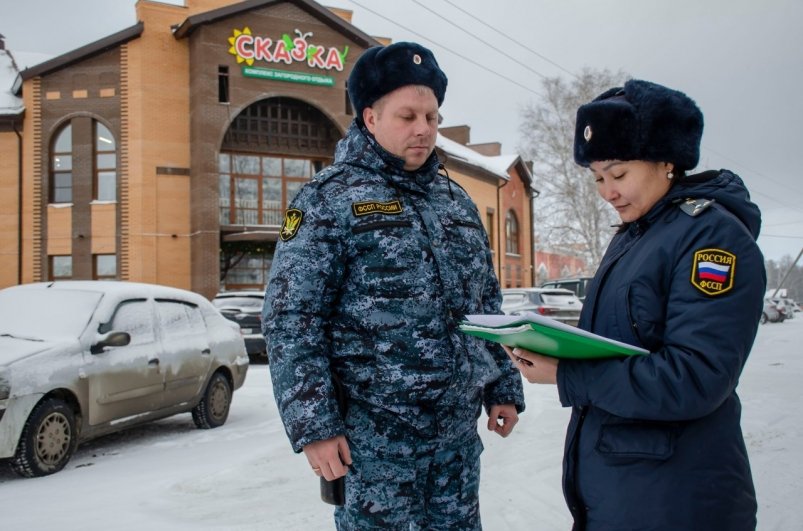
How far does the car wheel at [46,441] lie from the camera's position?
211 inches

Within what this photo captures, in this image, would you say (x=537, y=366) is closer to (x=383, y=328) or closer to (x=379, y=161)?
(x=383, y=328)

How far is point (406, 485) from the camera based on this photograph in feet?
7.36

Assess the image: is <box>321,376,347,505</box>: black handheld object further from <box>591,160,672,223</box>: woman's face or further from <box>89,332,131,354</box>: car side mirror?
<box>89,332,131,354</box>: car side mirror

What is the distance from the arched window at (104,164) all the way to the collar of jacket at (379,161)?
2297cm

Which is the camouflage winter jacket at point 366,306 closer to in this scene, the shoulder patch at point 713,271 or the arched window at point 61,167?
the shoulder patch at point 713,271

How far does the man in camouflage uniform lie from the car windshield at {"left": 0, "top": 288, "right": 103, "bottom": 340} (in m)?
4.66

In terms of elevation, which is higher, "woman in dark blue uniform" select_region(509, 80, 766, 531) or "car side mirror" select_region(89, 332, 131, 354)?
"woman in dark blue uniform" select_region(509, 80, 766, 531)

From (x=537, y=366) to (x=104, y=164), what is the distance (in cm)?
2432

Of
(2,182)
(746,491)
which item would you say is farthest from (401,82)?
(2,182)

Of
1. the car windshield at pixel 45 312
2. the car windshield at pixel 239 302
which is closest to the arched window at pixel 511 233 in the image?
the car windshield at pixel 239 302

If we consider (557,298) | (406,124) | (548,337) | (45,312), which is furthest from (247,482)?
(557,298)

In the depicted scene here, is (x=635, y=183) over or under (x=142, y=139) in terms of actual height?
under

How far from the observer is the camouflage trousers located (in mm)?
2213

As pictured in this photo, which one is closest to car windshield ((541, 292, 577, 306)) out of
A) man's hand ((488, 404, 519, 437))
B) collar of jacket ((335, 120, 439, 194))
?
man's hand ((488, 404, 519, 437))
